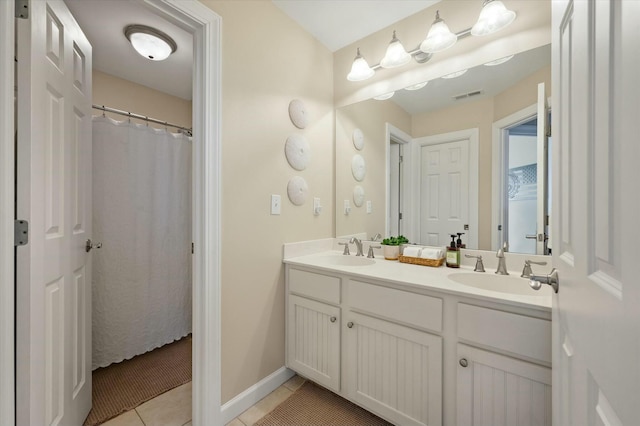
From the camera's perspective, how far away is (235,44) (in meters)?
1.51

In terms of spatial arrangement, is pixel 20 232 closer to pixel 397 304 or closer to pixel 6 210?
pixel 6 210

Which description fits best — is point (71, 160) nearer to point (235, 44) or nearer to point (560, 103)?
point (235, 44)

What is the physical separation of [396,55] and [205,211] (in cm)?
155

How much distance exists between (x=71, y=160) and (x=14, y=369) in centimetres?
86

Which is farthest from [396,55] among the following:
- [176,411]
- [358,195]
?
[176,411]

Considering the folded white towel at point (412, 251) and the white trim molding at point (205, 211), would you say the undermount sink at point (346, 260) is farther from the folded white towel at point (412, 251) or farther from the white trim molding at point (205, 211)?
the white trim molding at point (205, 211)

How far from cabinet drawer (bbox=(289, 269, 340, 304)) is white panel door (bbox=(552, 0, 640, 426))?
3.18ft

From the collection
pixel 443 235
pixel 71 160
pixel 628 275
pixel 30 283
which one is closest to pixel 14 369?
pixel 30 283

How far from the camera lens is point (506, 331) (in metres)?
1.01

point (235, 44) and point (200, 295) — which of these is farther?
point (235, 44)

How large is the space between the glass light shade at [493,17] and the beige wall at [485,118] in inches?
12.3

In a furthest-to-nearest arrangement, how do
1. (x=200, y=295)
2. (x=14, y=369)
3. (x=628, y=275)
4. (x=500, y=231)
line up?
(x=500, y=231), (x=200, y=295), (x=14, y=369), (x=628, y=275)

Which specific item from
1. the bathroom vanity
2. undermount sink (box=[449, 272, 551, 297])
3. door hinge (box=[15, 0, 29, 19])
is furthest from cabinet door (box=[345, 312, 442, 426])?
door hinge (box=[15, 0, 29, 19])

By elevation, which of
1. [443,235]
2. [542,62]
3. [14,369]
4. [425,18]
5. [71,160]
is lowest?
[14,369]
